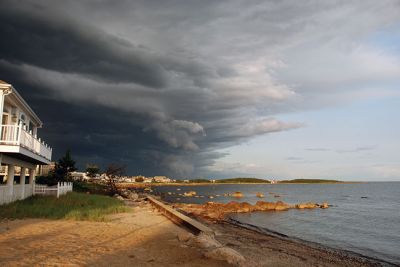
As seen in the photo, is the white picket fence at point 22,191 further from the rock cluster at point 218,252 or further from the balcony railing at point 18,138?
the rock cluster at point 218,252

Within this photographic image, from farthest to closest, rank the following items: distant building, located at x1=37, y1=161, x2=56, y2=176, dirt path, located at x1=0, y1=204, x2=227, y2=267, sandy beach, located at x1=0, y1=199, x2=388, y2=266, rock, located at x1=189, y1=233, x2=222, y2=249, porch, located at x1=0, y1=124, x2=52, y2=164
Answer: distant building, located at x1=37, y1=161, x2=56, y2=176 < porch, located at x1=0, y1=124, x2=52, y2=164 < rock, located at x1=189, y1=233, x2=222, y2=249 < sandy beach, located at x1=0, y1=199, x2=388, y2=266 < dirt path, located at x1=0, y1=204, x2=227, y2=267

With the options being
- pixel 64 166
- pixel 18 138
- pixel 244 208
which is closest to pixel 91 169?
pixel 64 166

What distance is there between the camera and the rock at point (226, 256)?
37.8 feet

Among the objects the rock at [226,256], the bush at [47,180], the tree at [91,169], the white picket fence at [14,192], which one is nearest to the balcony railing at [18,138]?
the white picket fence at [14,192]

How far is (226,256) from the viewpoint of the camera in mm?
11859

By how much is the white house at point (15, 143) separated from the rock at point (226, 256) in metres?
13.2

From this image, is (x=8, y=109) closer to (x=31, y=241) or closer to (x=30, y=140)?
(x=30, y=140)

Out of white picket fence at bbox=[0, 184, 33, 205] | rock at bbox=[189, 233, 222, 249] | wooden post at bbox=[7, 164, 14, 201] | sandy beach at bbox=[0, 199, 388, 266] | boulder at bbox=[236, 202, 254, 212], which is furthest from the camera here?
boulder at bbox=[236, 202, 254, 212]

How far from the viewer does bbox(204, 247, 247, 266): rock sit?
454 inches

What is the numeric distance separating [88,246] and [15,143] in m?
9.95

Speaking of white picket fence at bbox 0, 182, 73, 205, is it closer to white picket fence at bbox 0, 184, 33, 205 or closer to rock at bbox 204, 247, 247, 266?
white picket fence at bbox 0, 184, 33, 205

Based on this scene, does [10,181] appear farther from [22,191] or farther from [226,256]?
[226,256]

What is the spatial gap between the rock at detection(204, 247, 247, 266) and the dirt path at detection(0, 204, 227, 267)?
0.33 m

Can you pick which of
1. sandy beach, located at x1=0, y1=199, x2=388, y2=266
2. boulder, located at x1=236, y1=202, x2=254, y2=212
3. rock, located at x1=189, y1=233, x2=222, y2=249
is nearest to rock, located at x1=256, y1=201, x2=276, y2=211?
boulder, located at x1=236, y1=202, x2=254, y2=212
